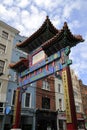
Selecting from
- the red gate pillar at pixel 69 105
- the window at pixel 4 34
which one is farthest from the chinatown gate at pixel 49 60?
the window at pixel 4 34

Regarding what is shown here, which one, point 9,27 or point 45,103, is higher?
point 9,27

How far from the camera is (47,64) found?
37.8ft

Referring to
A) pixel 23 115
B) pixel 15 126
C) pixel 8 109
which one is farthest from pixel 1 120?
pixel 15 126

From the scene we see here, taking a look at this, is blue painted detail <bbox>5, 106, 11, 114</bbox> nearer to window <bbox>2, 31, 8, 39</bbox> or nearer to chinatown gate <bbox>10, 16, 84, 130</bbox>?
chinatown gate <bbox>10, 16, 84, 130</bbox>

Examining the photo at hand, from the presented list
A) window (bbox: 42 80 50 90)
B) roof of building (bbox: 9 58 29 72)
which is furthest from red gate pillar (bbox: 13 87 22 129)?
window (bbox: 42 80 50 90)

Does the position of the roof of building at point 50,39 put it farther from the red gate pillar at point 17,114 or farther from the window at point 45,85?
the window at point 45,85

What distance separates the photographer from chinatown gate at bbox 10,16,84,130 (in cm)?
884

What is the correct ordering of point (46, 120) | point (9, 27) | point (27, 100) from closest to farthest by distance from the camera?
point (27, 100)
point (46, 120)
point (9, 27)

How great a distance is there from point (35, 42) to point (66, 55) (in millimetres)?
4062

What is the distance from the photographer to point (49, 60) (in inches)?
447

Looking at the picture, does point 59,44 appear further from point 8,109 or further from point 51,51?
point 8,109

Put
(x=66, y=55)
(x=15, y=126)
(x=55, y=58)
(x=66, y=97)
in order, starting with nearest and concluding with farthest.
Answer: (x=66, y=97)
(x=66, y=55)
(x=55, y=58)
(x=15, y=126)

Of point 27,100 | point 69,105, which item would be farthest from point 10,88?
point 69,105

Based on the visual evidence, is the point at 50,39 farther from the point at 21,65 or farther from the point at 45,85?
the point at 45,85
